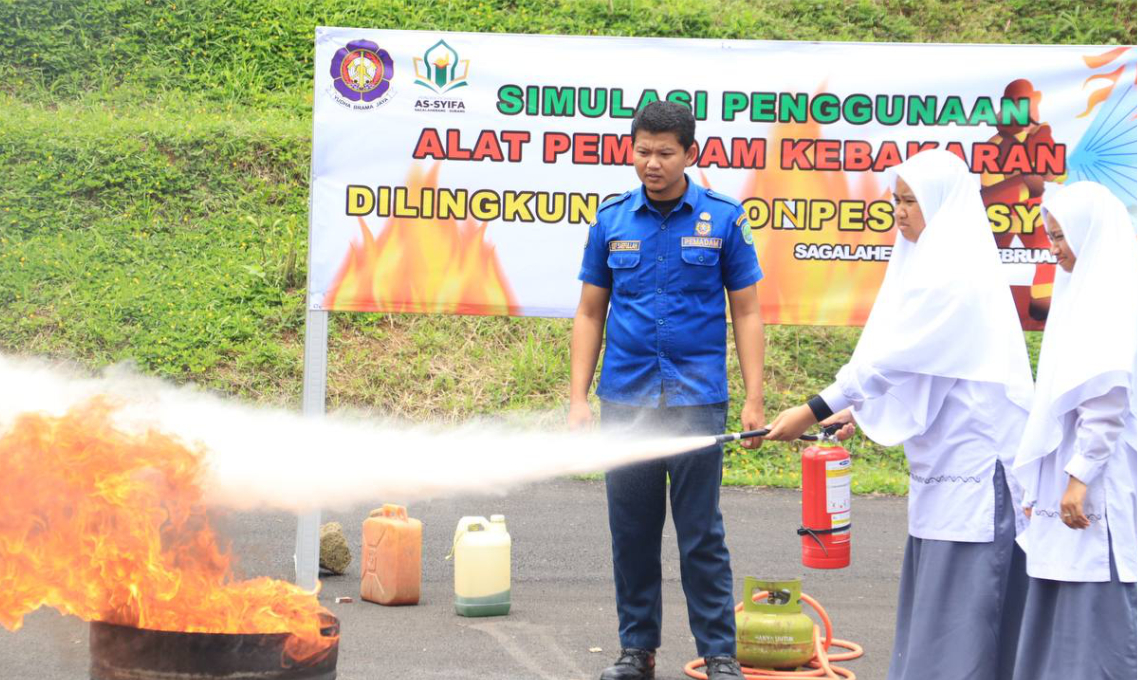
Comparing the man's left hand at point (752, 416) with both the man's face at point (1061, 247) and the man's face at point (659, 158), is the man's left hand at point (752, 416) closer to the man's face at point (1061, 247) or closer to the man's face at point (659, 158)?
the man's face at point (659, 158)

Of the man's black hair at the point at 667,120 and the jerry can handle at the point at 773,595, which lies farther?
the jerry can handle at the point at 773,595

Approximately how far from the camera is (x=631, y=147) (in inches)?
276

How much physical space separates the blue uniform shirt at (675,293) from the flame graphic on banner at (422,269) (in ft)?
4.86

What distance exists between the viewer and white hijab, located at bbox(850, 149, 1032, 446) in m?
4.48

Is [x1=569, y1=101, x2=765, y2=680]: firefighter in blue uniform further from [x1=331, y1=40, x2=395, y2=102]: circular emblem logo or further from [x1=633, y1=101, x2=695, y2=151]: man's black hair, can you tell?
[x1=331, y1=40, x2=395, y2=102]: circular emblem logo

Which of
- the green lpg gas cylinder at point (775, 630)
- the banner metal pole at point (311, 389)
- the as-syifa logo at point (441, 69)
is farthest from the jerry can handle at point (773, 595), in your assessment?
the as-syifa logo at point (441, 69)

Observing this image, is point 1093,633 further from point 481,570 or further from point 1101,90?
point 1101,90

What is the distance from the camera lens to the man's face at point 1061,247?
4.37m

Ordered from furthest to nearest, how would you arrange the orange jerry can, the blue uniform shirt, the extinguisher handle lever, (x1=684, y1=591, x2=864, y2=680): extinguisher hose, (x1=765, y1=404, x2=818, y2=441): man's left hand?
1. the orange jerry can
2. (x1=684, y1=591, x2=864, y2=680): extinguisher hose
3. the blue uniform shirt
4. the extinguisher handle lever
5. (x1=765, y1=404, x2=818, y2=441): man's left hand

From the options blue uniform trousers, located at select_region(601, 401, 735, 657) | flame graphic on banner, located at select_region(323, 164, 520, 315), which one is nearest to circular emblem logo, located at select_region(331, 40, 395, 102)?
flame graphic on banner, located at select_region(323, 164, 520, 315)

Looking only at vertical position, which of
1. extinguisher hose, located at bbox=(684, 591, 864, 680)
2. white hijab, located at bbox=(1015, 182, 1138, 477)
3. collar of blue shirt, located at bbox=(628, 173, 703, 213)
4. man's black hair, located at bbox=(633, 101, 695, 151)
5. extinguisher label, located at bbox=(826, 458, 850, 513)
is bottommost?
extinguisher hose, located at bbox=(684, 591, 864, 680)

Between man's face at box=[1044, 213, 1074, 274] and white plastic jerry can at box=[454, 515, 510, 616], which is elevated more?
man's face at box=[1044, 213, 1074, 274]

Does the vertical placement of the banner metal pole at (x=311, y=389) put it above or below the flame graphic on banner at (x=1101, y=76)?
below

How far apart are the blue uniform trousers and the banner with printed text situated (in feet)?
5.33
